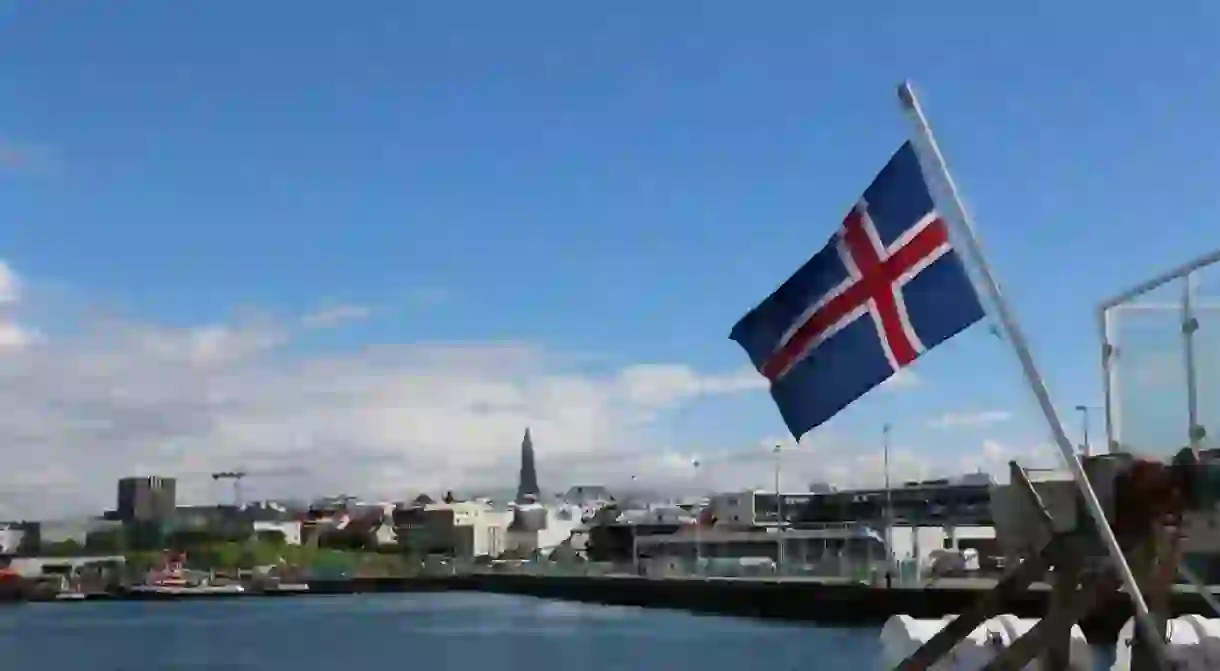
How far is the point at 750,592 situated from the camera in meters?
122

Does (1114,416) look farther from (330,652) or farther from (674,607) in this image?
(674,607)

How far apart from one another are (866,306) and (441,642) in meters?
79.9

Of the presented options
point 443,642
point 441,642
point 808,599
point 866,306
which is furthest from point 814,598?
point 866,306

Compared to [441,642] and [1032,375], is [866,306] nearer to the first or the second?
[1032,375]

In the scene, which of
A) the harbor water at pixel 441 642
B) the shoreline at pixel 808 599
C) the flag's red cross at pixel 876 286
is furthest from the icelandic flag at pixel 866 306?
the harbor water at pixel 441 642

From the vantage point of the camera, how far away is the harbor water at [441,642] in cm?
7169

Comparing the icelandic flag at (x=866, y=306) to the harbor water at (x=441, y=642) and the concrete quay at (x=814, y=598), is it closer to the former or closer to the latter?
the concrete quay at (x=814, y=598)

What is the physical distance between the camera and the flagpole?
1159 centimetres

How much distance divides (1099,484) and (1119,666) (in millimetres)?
6538

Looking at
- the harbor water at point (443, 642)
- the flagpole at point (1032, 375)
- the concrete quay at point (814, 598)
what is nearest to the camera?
the flagpole at point (1032, 375)

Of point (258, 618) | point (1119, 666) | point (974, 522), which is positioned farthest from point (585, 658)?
point (974, 522)

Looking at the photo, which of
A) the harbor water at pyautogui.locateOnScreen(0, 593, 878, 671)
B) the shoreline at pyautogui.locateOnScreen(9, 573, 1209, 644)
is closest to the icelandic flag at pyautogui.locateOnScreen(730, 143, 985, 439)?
the shoreline at pyautogui.locateOnScreen(9, 573, 1209, 644)

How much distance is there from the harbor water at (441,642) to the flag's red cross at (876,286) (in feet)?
151

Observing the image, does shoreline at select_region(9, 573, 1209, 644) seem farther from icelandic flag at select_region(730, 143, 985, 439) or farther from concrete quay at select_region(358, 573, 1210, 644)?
icelandic flag at select_region(730, 143, 985, 439)
